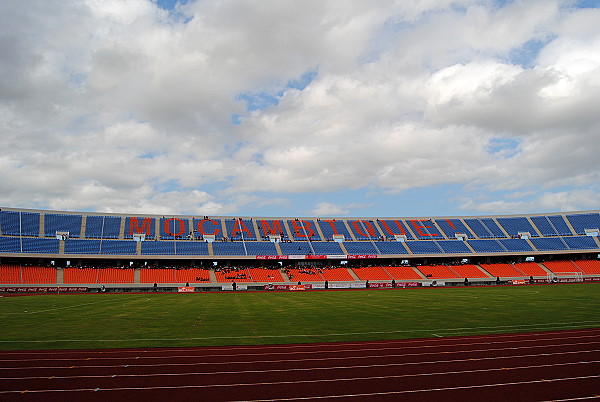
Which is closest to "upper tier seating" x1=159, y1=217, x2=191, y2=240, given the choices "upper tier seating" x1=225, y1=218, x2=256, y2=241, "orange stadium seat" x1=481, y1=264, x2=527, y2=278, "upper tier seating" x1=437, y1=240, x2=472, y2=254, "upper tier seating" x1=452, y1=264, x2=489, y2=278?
"upper tier seating" x1=225, y1=218, x2=256, y2=241

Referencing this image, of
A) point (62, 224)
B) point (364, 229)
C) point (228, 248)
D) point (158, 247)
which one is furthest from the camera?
point (364, 229)

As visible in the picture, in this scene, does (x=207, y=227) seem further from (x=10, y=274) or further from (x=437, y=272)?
(x=437, y=272)

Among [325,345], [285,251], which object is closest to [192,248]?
[285,251]

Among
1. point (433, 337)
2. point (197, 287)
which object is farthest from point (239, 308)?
point (197, 287)

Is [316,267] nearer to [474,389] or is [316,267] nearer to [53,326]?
[53,326]

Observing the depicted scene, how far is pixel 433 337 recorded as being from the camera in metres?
18.5

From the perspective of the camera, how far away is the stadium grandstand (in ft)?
197

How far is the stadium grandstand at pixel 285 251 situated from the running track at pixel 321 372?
142ft

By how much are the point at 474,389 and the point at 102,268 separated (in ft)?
206

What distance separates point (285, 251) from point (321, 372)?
60.7 m

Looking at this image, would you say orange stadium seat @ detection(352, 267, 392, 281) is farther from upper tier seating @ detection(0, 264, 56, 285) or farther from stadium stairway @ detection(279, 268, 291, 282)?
upper tier seating @ detection(0, 264, 56, 285)

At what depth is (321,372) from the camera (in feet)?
42.4

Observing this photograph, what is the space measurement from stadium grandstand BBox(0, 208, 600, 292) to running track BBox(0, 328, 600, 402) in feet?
142

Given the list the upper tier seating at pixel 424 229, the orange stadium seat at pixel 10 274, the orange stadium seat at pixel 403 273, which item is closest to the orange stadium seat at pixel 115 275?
the orange stadium seat at pixel 10 274
